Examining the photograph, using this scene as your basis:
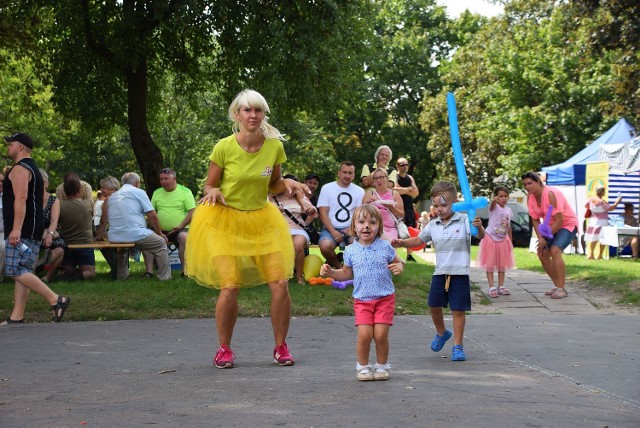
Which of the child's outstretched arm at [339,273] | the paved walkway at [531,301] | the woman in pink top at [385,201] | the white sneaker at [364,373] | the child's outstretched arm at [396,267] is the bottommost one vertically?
the paved walkway at [531,301]

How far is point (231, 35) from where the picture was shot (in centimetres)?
1892

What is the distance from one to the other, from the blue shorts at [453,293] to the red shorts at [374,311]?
1.21 metres

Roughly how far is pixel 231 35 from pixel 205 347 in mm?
10889

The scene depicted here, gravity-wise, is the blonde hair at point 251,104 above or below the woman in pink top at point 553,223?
above

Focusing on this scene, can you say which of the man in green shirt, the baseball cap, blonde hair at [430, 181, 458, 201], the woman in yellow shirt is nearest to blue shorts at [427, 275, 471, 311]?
blonde hair at [430, 181, 458, 201]

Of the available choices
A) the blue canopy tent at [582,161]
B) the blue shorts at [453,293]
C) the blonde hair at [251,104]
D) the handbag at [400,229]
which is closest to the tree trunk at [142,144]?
the handbag at [400,229]

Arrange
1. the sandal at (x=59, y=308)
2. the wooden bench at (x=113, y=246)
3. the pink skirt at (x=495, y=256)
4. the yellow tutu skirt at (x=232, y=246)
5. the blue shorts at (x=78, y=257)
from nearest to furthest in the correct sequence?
the yellow tutu skirt at (x=232, y=246)
the sandal at (x=59, y=308)
the pink skirt at (x=495, y=256)
the wooden bench at (x=113, y=246)
the blue shorts at (x=78, y=257)

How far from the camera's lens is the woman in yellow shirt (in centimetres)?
770

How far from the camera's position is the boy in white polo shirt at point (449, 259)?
8.38 metres

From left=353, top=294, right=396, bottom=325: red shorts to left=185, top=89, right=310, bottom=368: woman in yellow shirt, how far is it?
76cm

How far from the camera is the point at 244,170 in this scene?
7680mm

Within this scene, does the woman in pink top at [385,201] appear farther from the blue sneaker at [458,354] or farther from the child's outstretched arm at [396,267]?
the child's outstretched arm at [396,267]

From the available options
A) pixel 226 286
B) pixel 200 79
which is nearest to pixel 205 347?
pixel 226 286

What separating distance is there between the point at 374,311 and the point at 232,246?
4.14 feet
